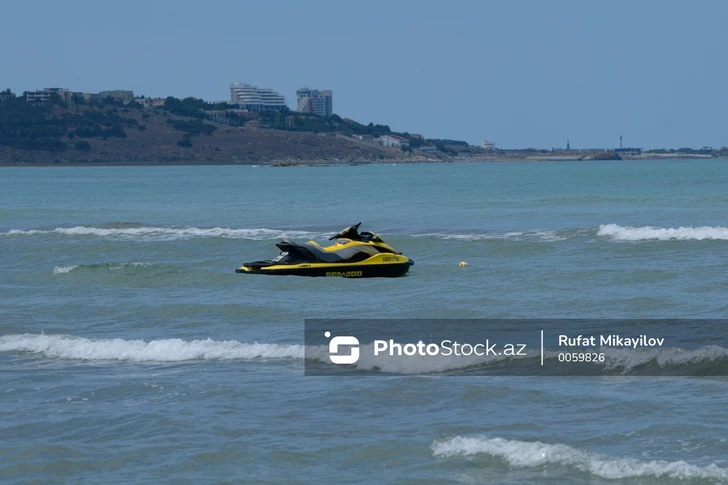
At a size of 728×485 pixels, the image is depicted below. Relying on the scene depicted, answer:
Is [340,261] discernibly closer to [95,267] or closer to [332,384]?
[95,267]

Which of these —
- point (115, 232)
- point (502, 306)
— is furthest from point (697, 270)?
point (115, 232)

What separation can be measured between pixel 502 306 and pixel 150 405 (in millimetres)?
8743

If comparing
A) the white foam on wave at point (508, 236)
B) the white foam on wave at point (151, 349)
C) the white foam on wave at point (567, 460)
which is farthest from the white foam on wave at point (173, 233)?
the white foam on wave at point (567, 460)

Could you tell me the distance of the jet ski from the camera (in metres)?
24.3

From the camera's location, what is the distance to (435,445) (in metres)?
11.1

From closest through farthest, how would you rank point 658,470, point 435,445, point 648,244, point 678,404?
point 658,470 < point 435,445 < point 678,404 < point 648,244

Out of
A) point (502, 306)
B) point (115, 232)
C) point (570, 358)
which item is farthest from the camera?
point (115, 232)

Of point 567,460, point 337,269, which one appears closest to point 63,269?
point 337,269

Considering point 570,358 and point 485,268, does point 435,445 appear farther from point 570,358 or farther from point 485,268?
point 485,268

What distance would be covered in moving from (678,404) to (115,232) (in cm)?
3241

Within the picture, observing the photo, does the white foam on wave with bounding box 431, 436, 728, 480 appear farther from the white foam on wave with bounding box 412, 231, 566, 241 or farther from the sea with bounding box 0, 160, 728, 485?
the white foam on wave with bounding box 412, 231, 566, 241

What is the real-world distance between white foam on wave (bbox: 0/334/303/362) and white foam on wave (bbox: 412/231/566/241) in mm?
19177

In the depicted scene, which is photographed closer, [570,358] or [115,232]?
[570,358]

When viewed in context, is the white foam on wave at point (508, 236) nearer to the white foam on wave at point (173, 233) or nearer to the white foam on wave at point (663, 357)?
the white foam on wave at point (173, 233)
